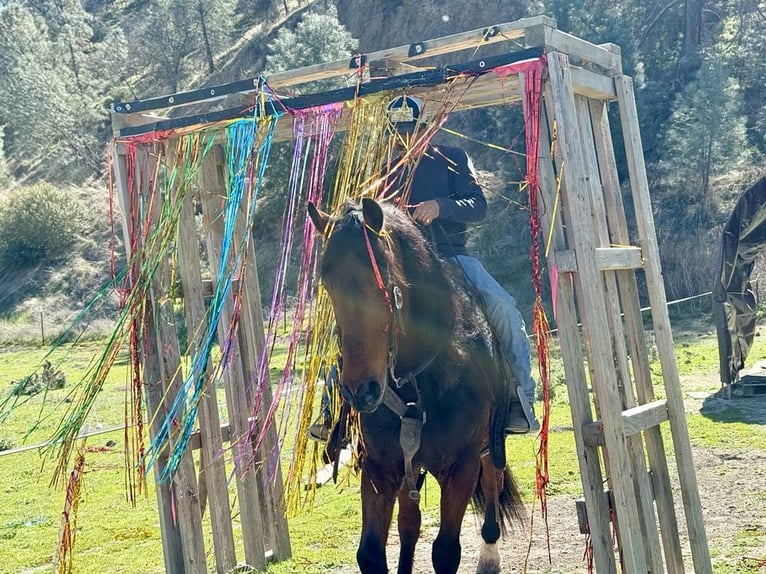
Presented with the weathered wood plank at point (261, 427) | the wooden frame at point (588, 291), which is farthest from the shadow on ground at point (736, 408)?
the weathered wood plank at point (261, 427)

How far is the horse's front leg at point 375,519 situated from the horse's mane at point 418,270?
812mm

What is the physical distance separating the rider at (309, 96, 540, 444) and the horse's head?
1.18 metres

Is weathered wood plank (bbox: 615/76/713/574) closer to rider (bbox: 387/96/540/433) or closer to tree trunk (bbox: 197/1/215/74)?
rider (bbox: 387/96/540/433)

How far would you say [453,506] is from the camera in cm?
475

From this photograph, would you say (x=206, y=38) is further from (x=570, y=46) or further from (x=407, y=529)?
(x=407, y=529)

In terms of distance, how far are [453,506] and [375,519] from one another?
45 centimetres

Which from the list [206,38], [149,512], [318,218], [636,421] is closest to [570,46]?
[318,218]

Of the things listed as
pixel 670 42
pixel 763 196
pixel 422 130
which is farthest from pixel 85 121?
pixel 422 130

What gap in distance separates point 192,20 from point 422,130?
60714 mm

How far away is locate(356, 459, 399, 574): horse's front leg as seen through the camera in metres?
4.57

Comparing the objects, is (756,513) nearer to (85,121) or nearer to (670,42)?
(670,42)

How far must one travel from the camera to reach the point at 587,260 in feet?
14.9

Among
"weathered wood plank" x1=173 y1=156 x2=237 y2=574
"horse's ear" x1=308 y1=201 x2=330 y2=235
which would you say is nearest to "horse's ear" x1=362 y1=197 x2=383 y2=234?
"horse's ear" x1=308 y1=201 x2=330 y2=235

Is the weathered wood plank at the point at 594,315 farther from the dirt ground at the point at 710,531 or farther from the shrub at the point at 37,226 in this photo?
the shrub at the point at 37,226
